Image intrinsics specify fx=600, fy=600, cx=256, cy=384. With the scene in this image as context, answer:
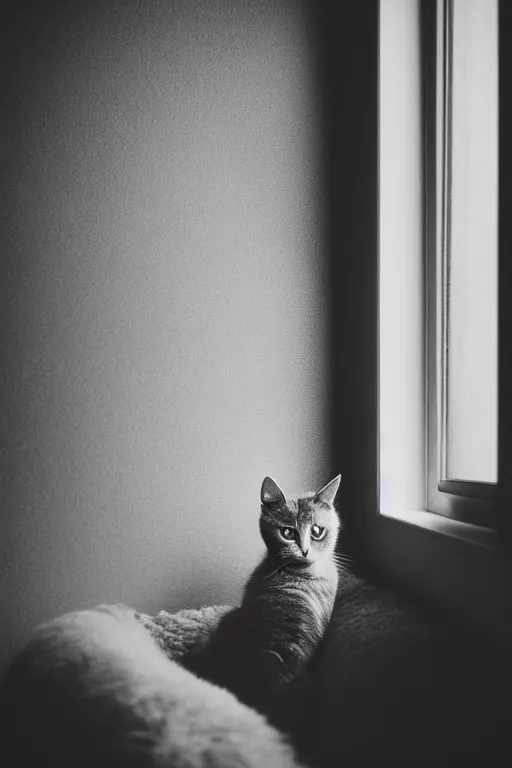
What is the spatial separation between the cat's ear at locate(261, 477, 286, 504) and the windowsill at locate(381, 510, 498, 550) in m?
0.25

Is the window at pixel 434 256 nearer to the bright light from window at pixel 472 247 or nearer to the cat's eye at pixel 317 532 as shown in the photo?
the bright light from window at pixel 472 247

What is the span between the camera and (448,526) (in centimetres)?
114

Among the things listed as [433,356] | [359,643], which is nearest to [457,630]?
[359,643]

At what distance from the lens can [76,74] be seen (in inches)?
56.4

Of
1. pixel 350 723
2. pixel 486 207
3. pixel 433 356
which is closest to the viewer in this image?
pixel 350 723

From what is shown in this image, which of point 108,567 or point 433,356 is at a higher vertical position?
point 433,356

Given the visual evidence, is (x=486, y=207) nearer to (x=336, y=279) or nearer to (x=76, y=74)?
(x=336, y=279)

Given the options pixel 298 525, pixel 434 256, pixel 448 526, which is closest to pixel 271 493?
pixel 298 525

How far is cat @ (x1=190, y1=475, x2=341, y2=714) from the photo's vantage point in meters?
1.00

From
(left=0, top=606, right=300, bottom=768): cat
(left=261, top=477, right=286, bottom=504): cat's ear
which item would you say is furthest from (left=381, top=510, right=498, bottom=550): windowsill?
(left=0, top=606, right=300, bottom=768): cat

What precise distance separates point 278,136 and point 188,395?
706 mm

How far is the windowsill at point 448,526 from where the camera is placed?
3.23ft

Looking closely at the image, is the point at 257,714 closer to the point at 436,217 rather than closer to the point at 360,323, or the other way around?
the point at 360,323

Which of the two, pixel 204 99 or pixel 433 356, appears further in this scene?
pixel 204 99
